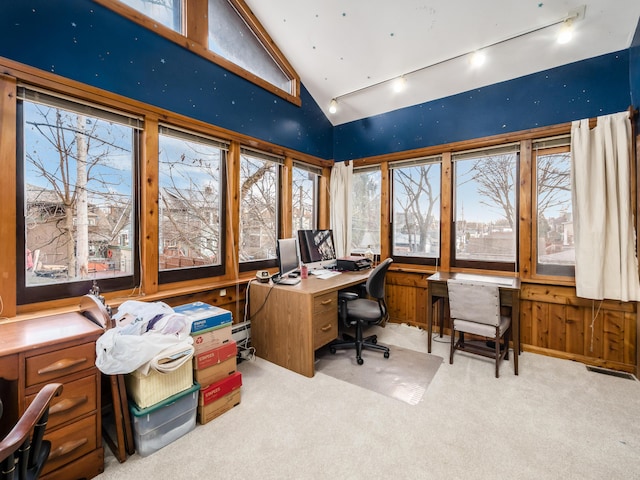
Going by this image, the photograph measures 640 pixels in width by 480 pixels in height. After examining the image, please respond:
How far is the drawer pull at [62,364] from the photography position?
134cm

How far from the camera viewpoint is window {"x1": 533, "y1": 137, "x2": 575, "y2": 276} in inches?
111

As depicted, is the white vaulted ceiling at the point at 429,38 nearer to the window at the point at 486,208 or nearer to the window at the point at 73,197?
the window at the point at 486,208

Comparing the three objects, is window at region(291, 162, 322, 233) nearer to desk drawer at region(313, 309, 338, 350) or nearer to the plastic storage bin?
desk drawer at region(313, 309, 338, 350)

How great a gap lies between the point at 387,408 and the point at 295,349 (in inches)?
34.5

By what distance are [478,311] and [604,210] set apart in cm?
142

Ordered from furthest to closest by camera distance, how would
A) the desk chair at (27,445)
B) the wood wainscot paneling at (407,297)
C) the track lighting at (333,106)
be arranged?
the track lighting at (333,106)
the wood wainscot paneling at (407,297)
the desk chair at (27,445)

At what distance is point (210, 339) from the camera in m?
1.98

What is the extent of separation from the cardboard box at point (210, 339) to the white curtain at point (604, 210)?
312 cm

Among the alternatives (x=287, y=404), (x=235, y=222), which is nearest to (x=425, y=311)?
(x=287, y=404)

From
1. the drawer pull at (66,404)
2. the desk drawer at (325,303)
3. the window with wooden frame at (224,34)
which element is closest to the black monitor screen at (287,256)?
the desk drawer at (325,303)

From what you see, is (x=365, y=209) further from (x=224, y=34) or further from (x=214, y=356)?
(x=214, y=356)

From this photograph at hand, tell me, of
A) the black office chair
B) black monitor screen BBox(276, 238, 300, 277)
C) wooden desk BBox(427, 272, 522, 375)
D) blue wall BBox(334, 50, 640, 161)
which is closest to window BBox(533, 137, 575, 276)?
blue wall BBox(334, 50, 640, 161)

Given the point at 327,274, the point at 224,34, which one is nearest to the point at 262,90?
the point at 224,34

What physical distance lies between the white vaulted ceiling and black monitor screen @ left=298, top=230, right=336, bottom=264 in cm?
192
